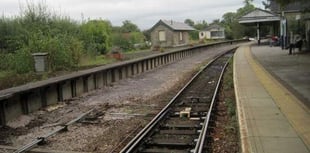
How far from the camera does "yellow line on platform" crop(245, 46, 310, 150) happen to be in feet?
27.2

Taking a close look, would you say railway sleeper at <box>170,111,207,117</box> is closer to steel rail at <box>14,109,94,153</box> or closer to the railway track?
the railway track

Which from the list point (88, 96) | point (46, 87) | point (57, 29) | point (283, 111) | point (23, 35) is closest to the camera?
point (283, 111)

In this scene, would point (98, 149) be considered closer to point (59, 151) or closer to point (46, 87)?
point (59, 151)

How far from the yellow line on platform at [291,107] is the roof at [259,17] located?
108 ft

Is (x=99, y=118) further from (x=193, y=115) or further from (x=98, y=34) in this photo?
(x=98, y=34)

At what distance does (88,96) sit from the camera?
16.8 meters

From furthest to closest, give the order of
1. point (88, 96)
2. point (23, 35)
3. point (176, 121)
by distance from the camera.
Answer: point (23, 35) → point (88, 96) → point (176, 121)

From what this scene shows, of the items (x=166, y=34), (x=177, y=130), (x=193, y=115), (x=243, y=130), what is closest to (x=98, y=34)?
(x=166, y=34)

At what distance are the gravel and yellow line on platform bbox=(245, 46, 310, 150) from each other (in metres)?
3.47

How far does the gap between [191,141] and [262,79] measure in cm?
902

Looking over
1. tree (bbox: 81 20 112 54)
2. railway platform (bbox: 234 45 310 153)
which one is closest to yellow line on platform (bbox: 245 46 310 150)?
railway platform (bbox: 234 45 310 153)

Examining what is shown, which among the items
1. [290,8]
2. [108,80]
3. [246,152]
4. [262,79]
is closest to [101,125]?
[246,152]

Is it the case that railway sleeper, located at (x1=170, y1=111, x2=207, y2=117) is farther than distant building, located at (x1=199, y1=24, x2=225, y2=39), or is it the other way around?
distant building, located at (x1=199, y1=24, x2=225, y2=39)

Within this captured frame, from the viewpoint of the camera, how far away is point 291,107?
35.2 feet
